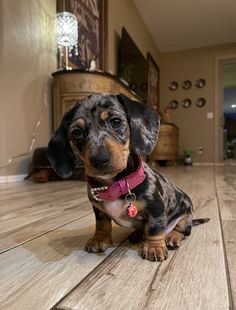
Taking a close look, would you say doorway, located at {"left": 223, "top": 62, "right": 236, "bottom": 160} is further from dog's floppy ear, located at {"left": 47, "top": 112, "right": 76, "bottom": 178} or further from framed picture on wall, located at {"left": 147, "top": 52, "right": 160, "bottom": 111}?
dog's floppy ear, located at {"left": 47, "top": 112, "right": 76, "bottom": 178}

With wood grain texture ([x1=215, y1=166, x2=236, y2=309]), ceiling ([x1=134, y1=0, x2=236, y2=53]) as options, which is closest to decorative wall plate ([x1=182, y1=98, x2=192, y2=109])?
ceiling ([x1=134, y1=0, x2=236, y2=53])

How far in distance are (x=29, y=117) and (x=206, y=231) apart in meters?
2.24

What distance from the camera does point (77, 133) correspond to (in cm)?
80

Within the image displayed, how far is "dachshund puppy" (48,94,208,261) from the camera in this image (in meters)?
0.77

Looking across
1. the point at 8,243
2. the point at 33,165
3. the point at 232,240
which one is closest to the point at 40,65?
the point at 33,165

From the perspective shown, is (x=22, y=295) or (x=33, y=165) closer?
(x=22, y=295)

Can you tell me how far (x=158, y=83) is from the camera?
25.3 feet

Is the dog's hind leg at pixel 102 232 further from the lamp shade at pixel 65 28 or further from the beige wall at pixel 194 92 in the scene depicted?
the beige wall at pixel 194 92

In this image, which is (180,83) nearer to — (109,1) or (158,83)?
(158,83)

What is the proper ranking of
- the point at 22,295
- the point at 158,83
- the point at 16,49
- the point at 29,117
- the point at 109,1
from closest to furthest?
the point at 22,295 → the point at 16,49 → the point at 29,117 → the point at 109,1 → the point at 158,83

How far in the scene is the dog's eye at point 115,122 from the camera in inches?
31.1

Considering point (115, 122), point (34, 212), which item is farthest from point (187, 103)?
point (115, 122)

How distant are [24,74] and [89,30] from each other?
1.34m

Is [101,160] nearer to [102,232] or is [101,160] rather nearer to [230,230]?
[102,232]
